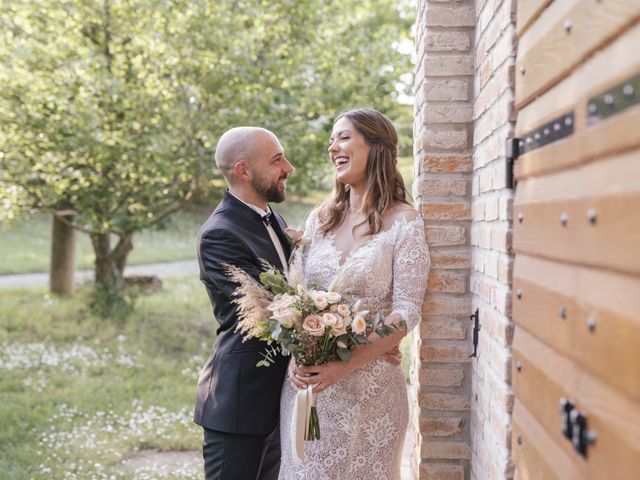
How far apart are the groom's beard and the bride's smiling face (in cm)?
39

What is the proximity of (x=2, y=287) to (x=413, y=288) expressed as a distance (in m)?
13.5

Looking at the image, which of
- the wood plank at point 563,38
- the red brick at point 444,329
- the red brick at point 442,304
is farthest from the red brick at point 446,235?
the wood plank at point 563,38

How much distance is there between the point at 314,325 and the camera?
2.60m

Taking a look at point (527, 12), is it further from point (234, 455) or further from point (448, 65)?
point (234, 455)

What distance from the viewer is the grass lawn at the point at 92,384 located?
5793 mm

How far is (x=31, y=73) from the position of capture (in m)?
9.04

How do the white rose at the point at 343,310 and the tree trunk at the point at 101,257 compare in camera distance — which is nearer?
the white rose at the point at 343,310

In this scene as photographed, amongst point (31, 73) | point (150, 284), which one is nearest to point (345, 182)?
point (31, 73)

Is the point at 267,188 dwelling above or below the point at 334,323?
above

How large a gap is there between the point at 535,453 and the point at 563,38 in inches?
40.5

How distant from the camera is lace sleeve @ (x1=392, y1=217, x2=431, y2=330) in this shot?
2924mm

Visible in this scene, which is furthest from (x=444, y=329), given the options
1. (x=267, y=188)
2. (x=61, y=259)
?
(x=61, y=259)

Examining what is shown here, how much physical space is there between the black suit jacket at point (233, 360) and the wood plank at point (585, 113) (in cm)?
160

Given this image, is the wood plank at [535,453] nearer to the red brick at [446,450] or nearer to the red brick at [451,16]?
the red brick at [446,450]
